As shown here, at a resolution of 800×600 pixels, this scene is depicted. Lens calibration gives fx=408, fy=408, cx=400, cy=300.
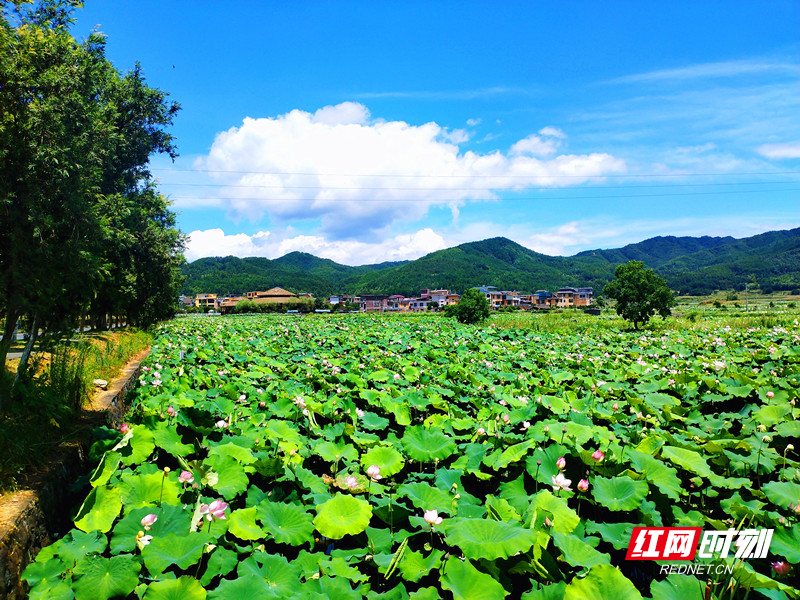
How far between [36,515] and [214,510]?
171 centimetres

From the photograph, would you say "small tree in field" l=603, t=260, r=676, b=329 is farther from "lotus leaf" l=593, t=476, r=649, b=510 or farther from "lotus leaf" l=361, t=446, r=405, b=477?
"lotus leaf" l=361, t=446, r=405, b=477

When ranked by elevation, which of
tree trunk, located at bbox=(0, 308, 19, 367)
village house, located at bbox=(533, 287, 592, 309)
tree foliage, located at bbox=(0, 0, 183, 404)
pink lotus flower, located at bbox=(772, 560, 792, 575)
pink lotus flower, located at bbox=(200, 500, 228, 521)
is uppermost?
tree foliage, located at bbox=(0, 0, 183, 404)

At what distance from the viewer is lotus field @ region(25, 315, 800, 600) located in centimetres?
178

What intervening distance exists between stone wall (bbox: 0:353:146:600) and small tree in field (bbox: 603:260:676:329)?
23.4 metres

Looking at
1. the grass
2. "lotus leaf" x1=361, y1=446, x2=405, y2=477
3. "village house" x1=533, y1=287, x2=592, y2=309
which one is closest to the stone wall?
the grass

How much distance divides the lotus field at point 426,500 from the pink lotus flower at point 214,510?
1 centimetres

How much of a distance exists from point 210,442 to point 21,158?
367cm

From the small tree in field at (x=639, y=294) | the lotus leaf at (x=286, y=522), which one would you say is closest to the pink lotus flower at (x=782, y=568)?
the lotus leaf at (x=286, y=522)

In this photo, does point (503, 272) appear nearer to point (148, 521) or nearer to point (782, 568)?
point (782, 568)

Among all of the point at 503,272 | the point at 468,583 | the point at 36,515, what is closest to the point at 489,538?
the point at 468,583

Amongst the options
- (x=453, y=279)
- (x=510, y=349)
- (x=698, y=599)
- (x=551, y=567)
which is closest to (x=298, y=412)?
(x=551, y=567)

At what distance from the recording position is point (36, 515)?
9.14 feet

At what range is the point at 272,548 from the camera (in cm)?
229

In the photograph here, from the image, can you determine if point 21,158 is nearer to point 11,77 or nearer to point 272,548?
point 11,77
